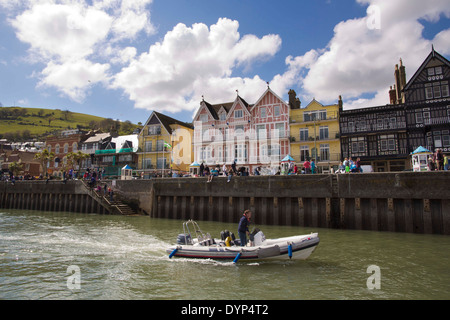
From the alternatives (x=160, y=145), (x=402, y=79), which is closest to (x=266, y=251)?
(x=402, y=79)

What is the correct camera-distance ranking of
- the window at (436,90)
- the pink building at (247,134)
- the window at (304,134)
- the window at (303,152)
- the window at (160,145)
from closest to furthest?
1. the window at (436,90)
2. the window at (303,152)
3. the window at (304,134)
4. the pink building at (247,134)
5. the window at (160,145)

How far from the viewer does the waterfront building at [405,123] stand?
38812 mm

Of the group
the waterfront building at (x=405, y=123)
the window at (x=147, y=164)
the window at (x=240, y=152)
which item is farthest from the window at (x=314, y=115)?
the window at (x=147, y=164)

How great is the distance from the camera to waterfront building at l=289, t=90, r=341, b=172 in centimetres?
4388

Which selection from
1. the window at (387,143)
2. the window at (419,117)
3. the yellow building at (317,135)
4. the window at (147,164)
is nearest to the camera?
the window at (419,117)

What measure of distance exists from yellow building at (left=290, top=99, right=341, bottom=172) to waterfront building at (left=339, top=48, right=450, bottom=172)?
4.25ft

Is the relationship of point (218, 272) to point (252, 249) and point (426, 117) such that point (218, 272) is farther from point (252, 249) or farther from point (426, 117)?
point (426, 117)

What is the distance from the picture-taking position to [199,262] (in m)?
12.6

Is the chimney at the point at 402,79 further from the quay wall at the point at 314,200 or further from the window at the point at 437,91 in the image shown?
the quay wall at the point at 314,200

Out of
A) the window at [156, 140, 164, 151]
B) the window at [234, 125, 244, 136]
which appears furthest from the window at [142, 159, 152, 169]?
the window at [234, 125, 244, 136]

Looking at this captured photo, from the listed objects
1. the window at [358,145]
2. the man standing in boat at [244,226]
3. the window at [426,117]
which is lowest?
the man standing in boat at [244,226]

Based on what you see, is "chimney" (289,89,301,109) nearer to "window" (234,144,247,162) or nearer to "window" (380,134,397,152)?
"window" (234,144,247,162)

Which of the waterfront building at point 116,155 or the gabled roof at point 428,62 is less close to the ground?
the gabled roof at point 428,62

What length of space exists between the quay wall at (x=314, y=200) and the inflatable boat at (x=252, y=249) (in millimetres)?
9808
